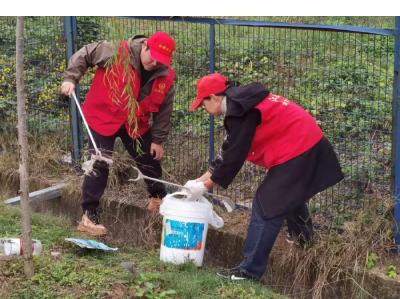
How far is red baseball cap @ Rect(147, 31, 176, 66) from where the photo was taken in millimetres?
4355

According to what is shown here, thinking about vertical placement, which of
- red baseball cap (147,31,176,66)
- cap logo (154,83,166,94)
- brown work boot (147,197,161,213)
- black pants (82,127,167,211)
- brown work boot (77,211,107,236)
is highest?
red baseball cap (147,31,176,66)

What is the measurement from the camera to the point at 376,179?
4.43 metres

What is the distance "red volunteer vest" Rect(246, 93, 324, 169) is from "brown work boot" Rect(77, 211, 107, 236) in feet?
5.29

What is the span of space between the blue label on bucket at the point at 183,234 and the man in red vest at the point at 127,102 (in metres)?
0.71

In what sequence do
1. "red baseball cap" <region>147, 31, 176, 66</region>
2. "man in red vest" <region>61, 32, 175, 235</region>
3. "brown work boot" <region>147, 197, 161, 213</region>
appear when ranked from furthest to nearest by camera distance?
"brown work boot" <region>147, 197, 161, 213</region> < "man in red vest" <region>61, 32, 175, 235</region> < "red baseball cap" <region>147, 31, 176, 66</region>

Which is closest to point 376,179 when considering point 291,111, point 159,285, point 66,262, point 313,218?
point 313,218

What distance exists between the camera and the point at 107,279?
150 inches

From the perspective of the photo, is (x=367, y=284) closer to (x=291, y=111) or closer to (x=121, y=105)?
(x=291, y=111)

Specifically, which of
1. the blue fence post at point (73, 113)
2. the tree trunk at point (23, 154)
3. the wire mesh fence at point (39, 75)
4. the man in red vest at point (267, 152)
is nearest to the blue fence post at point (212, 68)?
the man in red vest at point (267, 152)

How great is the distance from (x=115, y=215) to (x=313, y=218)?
5.91 feet

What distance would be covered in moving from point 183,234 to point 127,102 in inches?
39.9

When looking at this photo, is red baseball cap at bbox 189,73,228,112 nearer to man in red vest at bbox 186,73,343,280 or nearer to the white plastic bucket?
man in red vest at bbox 186,73,343,280

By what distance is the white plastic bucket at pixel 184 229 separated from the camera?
14.0 ft

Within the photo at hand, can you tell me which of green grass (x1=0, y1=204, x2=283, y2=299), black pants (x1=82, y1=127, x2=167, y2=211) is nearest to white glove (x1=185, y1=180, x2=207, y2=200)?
green grass (x1=0, y1=204, x2=283, y2=299)
